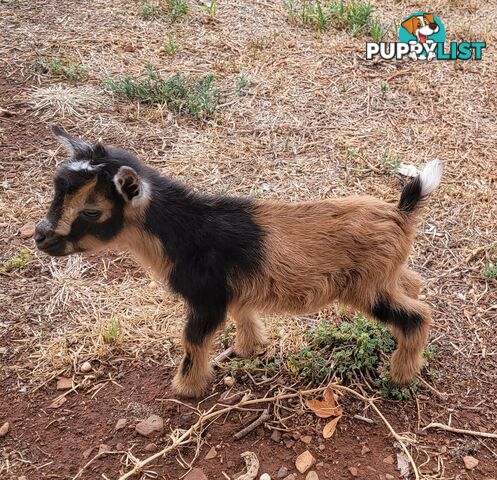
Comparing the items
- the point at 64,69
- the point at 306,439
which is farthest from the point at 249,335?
the point at 64,69

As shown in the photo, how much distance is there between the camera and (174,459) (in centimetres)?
307

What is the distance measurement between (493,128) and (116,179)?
3.95 meters

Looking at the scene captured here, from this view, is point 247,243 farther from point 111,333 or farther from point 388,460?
point 388,460

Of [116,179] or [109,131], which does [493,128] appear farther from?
[116,179]

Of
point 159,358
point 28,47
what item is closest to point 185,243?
point 159,358

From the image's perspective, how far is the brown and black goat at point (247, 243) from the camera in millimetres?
2951

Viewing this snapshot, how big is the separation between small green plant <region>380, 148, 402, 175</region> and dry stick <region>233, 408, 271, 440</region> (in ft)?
8.17

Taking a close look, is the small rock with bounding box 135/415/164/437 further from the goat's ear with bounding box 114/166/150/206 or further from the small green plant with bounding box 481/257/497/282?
the small green plant with bounding box 481/257/497/282

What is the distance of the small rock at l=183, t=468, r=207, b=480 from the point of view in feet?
9.68

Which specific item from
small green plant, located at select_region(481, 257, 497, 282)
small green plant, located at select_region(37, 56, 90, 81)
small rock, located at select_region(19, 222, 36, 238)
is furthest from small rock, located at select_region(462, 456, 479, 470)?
small green plant, located at select_region(37, 56, 90, 81)

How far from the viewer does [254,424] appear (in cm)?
319

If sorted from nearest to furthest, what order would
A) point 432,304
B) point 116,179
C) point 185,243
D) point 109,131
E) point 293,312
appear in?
point 116,179 < point 185,243 < point 293,312 < point 432,304 < point 109,131

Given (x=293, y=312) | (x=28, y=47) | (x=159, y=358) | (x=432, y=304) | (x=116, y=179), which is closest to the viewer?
(x=116, y=179)

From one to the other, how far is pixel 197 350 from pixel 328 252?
89cm
